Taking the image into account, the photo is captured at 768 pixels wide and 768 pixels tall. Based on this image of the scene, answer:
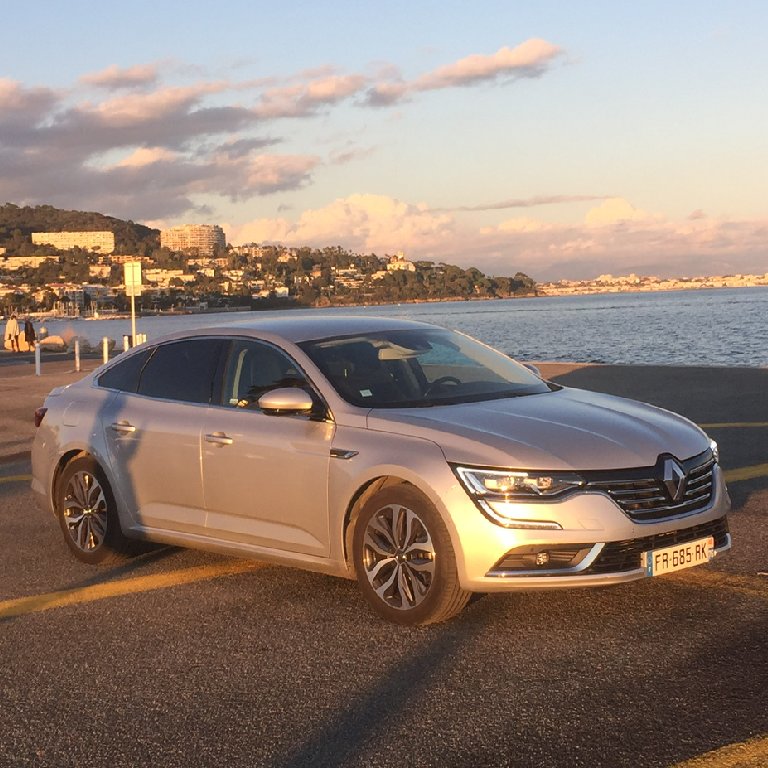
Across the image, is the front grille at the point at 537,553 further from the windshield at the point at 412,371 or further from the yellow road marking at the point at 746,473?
the yellow road marking at the point at 746,473

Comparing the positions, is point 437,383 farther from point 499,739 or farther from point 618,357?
point 618,357

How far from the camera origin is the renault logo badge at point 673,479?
602 cm

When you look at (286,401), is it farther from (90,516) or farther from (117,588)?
(90,516)

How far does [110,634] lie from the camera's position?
615 centimetres

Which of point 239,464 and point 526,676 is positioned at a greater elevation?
point 239,464

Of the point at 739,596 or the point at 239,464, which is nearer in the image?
the point at 739,596

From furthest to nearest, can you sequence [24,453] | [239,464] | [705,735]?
[24,453] < [239,464] < [705,735]

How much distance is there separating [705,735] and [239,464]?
3.31 m

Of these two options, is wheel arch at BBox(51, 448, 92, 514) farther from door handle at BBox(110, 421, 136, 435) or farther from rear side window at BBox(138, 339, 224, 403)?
rear side window at BBox(138, 339, 224, 403)

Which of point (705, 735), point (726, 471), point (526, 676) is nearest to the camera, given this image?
point (705, 735)

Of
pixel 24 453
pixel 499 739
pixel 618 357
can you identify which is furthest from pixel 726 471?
pixel 618 357

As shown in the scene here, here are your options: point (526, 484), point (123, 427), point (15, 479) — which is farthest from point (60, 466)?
point (15, 479)

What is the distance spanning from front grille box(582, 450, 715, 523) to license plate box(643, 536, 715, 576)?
0.51ft

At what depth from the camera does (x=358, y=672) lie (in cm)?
537
